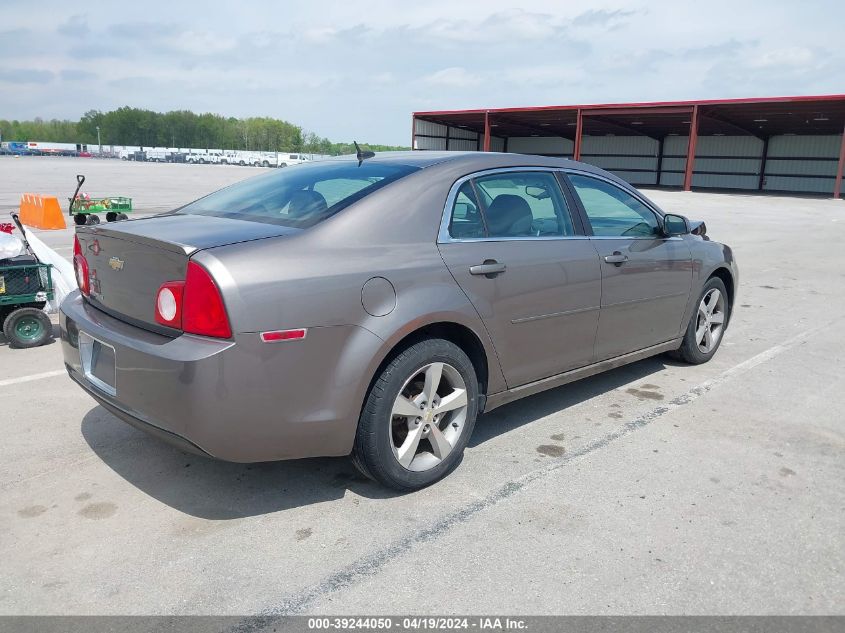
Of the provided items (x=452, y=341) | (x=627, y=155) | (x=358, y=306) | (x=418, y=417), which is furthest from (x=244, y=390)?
(x=627, y=155)

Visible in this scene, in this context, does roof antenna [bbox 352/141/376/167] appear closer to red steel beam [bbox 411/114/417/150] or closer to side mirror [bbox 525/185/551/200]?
side mirror [bbox 525/185/551/200]

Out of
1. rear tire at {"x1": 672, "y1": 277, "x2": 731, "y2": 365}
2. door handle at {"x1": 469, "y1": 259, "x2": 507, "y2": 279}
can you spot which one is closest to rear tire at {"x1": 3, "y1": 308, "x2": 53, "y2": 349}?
door handle at {"x1": 469, "y1": 259, "x2": 507, "y2": 279}

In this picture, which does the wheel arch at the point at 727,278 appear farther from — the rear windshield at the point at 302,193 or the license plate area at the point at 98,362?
the license plate area at the point at 98,362

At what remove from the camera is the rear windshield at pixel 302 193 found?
10.8ft

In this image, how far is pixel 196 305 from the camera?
2.72m

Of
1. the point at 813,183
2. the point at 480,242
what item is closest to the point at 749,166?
the point at 813,183

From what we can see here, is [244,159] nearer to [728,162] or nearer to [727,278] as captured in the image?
[728,162]

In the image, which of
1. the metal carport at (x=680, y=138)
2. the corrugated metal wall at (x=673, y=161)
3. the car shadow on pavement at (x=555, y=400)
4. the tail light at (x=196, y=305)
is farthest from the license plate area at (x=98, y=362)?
the corrugated metal wall at (x=673, y=161)

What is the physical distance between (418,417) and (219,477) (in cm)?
109

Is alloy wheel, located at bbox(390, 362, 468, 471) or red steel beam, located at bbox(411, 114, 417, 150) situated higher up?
red steel beam, located at bbox(411, 114, 417, 150)

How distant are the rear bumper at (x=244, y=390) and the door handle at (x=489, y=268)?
29.1 inches

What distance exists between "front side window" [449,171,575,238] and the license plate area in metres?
1.72

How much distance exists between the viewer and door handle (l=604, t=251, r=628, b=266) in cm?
420

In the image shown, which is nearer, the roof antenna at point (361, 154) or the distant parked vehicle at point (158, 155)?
the roof antenna at point (361, 154)
